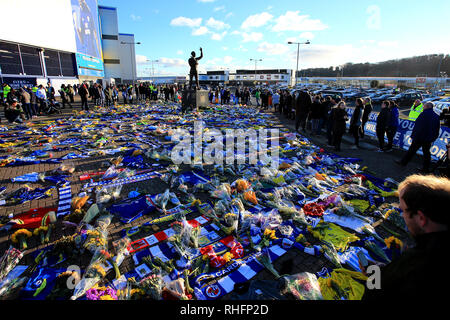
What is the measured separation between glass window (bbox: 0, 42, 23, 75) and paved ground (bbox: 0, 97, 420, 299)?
2193 centimetres

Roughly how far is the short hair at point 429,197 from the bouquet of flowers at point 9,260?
421cm

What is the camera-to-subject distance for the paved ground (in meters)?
3.12

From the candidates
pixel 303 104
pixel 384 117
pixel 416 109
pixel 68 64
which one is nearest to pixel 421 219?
pixel 384 117

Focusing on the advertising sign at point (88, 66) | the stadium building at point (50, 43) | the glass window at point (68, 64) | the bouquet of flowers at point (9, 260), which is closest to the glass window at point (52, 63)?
the stadium building at point (50, 43)

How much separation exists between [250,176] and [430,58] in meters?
116

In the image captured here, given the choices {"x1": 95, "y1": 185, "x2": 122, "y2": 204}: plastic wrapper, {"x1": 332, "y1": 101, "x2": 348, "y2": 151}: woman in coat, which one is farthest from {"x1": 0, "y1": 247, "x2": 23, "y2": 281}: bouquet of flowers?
{"x1": 332, "y1": 101, "x2": 348, "y2": 151}: woman in coat

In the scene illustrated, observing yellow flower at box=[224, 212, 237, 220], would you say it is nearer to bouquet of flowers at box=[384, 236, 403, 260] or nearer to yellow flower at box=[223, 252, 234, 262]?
yellow flower at box=[223, 252, 234, 262]

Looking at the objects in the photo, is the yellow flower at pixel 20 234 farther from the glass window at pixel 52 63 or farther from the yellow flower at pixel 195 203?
the glass window at pixel 52 63

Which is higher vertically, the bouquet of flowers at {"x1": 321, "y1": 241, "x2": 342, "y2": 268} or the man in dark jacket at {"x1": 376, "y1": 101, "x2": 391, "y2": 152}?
the man in dark jacket at {"x1": 376, "y1": 101, "x2": 391, "y2": 152}

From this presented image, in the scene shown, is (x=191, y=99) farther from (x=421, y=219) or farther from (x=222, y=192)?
(x=421, y=219)
